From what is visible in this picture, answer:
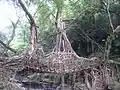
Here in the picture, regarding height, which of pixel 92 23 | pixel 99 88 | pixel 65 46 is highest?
pixel 92 23

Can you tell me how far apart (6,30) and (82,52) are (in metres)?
10.5

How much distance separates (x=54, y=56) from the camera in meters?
11.0

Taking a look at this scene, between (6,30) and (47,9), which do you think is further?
A: (6,30)

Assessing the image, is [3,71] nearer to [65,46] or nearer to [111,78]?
[65,46]

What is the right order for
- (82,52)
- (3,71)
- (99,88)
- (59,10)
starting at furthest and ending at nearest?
(82,52), (59,10), (99,88), (3,71)

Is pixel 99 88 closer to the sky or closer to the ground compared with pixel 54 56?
closer to the ground

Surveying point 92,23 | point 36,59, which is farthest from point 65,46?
point 92,23

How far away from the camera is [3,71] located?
31.0 ft

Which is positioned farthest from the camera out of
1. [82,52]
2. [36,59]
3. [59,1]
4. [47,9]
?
[82,52]

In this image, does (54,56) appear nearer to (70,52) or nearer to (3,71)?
(70,52)

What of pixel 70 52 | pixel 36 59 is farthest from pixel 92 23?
pixel 36 59

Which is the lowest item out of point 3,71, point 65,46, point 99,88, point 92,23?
point 99,88

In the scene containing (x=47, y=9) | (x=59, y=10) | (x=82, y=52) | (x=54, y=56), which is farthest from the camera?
(x=82, y=52)

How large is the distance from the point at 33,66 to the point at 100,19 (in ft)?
21.5
